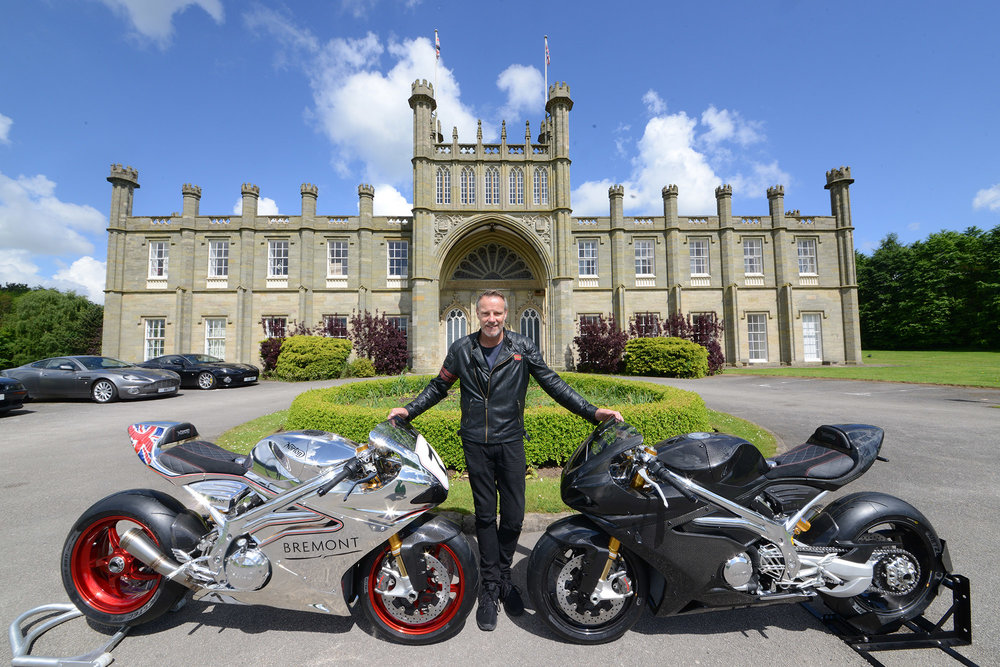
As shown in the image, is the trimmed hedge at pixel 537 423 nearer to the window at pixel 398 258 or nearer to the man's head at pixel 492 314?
the man's head at pixel 492 314

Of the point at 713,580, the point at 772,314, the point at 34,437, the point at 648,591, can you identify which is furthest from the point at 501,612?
the point at 772,314

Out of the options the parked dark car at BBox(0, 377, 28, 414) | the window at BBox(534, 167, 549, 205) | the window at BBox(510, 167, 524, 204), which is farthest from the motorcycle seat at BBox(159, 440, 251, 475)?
the window at BBox(534, 167, 549, 205)

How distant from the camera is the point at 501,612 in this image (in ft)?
8.30

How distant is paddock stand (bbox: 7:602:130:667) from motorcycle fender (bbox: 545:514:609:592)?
2431 mm

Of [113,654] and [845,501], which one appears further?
[845,501]

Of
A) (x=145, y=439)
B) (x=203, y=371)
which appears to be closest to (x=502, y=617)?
(x=145, y=439)

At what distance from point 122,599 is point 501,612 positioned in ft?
7.70

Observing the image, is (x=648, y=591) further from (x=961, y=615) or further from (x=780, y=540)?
(x=961, y=615)

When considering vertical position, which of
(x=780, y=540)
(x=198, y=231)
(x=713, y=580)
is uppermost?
(x=198, y=231)

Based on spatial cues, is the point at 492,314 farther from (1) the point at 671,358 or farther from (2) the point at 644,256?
(2) the point at 644,256

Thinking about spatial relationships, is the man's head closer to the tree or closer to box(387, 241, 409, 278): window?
box(387, 241, 409, 278): window

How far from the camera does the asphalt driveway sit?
6.86ft

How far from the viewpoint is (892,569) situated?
2.28 m

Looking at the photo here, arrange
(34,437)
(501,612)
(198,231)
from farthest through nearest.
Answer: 1. (198,231)
2. (34,437)
3. (501,612)
